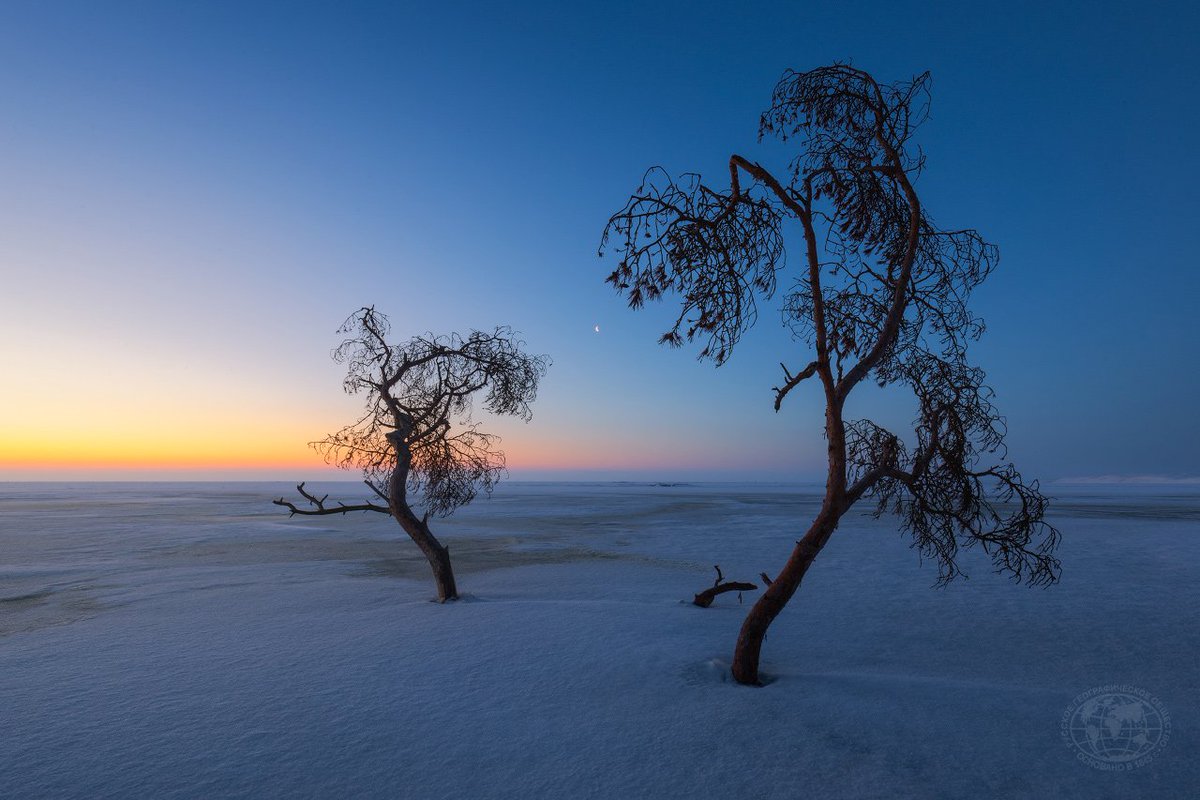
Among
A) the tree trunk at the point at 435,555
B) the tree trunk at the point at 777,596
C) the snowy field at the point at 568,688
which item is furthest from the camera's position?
the tree trunk at the point at 435,555

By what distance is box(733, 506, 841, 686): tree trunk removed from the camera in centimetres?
580

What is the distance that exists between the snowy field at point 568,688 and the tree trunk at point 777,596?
0.91 feet

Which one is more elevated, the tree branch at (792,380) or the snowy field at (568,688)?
the tree branch at (792,380)

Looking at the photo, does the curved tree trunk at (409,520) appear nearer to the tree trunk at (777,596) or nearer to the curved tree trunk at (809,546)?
the tree trunk at (777,596)

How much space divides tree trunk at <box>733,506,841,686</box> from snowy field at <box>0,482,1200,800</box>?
0.28 m

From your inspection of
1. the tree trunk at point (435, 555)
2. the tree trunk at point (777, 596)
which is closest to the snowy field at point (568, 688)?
the tree trunk at point (777, 596)

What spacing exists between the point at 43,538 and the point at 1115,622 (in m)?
36.0

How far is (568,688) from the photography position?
5969mm

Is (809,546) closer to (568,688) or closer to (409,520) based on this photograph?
(568,688)

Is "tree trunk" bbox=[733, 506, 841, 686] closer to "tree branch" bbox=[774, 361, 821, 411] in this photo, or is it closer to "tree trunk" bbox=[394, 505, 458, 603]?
"tree branch" bbox=[774, 361, 821, 411]

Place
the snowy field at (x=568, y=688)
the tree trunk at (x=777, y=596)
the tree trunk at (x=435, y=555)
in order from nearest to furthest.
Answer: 1. the snowy field at (x=568, y=688)
2. the tree trunk at (x=777, y=596)
3. the tree trunk at (x=435, y=555)

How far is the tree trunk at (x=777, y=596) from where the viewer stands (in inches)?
228

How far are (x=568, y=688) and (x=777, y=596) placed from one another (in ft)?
7.67

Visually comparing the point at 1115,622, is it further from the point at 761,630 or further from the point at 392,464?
the point at 392,464
